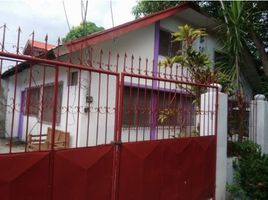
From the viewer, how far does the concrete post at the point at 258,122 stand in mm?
6906

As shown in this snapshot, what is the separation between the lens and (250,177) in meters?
5.36

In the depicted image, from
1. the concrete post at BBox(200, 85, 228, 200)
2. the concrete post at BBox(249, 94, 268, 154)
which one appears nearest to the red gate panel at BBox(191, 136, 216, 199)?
the concrete post at BBox(200, 85, 228, 200)

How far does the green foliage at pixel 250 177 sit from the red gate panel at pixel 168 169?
0.61 meters

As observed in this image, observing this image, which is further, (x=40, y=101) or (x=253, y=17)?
(x=253, y=17)

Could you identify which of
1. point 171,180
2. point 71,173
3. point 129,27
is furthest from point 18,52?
point 129,27

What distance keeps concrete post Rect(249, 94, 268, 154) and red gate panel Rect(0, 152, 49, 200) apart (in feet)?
18.0

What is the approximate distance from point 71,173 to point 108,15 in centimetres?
517

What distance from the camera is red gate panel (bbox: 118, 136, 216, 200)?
3.71 metres

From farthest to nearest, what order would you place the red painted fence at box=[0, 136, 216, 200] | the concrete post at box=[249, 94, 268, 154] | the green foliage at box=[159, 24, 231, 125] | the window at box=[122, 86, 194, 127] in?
the concrete post at box=[249, 94, 268, 154], the green foliage at box=[159, 24, 231, 125], the window at box=[122, 86, 194, 127], the red painted fence at box=[0, 136, 216, 200]

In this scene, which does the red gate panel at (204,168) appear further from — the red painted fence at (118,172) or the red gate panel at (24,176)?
the red gate panel at (24,176)

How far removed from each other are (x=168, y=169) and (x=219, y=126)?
5.21ft

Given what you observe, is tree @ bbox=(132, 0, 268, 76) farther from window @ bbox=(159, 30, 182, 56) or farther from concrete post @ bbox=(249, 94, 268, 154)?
concrete post @ bbox=(249, 94, 268, 154)

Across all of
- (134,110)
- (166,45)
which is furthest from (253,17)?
(134,110)

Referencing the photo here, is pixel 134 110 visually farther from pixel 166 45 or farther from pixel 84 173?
pixel 166 45
